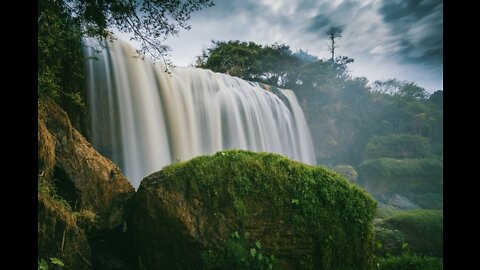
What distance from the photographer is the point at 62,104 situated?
5.32 metres

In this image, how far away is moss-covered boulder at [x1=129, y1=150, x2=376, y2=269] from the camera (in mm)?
4352

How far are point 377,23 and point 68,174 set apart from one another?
866 cm

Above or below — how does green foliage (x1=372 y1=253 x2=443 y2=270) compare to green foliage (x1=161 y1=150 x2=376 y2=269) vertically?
below

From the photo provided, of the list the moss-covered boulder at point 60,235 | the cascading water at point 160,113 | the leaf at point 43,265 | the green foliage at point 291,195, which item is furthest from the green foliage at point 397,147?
the leaf at point 43,265

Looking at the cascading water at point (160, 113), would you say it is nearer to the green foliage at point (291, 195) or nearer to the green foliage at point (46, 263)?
the green foliage at point (291, 195)

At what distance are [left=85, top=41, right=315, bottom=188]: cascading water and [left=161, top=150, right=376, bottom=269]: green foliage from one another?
8.33 ft

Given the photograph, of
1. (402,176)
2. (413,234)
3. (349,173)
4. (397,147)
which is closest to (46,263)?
(413,234)

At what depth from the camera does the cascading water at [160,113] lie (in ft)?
23.0

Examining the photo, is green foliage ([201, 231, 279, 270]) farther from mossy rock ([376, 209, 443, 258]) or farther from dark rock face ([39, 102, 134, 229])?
mossy rock ([376, 209, 443, 258])

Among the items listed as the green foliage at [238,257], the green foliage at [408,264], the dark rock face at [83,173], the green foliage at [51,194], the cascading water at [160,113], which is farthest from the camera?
the cascading water at [160,113]

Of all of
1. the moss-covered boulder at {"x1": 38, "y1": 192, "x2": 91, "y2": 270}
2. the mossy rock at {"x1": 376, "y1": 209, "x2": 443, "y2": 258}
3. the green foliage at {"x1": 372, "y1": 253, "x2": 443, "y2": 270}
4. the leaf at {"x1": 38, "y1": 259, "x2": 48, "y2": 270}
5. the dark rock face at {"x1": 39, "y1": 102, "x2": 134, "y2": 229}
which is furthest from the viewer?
the mossy rock at {"x1": 376, "y1": 209, "x2": 443, "y2": 258}

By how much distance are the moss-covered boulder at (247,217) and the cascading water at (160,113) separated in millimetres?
2545

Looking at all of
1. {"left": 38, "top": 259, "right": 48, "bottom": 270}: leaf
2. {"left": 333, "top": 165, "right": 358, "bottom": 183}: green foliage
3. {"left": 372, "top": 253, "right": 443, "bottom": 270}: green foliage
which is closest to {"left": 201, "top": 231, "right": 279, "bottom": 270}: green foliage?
{"left": 38, "top": 259, "right": 48, "bottom": 270}: leaf

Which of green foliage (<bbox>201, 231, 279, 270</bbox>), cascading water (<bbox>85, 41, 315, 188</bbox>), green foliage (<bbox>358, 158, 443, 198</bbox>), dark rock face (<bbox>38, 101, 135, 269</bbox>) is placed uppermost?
cascading water (<bbox>85, 41, 315, 188</bbox>)
